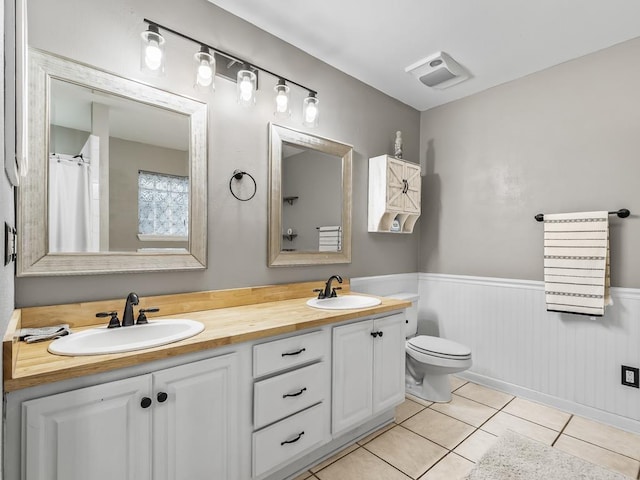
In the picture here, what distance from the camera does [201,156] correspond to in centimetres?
179

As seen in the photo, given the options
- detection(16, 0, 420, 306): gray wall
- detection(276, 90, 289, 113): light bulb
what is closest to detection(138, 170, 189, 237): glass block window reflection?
detection(16, 0, 420, 306): gray wall

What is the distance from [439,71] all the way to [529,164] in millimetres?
1023

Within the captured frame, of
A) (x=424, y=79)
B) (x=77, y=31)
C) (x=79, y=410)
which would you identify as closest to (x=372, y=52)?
(x=424, y=79)

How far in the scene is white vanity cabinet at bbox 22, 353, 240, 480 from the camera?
974 mm

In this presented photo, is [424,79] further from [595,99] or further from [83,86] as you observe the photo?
[83,86]

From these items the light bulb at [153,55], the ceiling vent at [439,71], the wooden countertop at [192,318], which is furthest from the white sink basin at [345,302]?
the ceiling vent at [439,71]

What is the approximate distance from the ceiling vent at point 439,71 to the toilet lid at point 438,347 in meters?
2.09

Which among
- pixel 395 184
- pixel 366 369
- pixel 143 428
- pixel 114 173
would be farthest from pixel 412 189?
pixel 143 428

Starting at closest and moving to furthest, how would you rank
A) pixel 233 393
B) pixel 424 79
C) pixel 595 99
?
pixel 233 393
pixel 595 99
pixel 424 79

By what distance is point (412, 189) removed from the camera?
288cm

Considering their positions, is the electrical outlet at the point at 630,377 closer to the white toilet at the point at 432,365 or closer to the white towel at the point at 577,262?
the white towel at the point at 577,262

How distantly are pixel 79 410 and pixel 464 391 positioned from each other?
2.64m

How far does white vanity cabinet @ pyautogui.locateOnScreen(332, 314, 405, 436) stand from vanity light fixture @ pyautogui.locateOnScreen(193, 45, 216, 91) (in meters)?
1.51

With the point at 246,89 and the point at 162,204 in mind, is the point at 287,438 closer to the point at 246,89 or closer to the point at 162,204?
the point at 162,204
